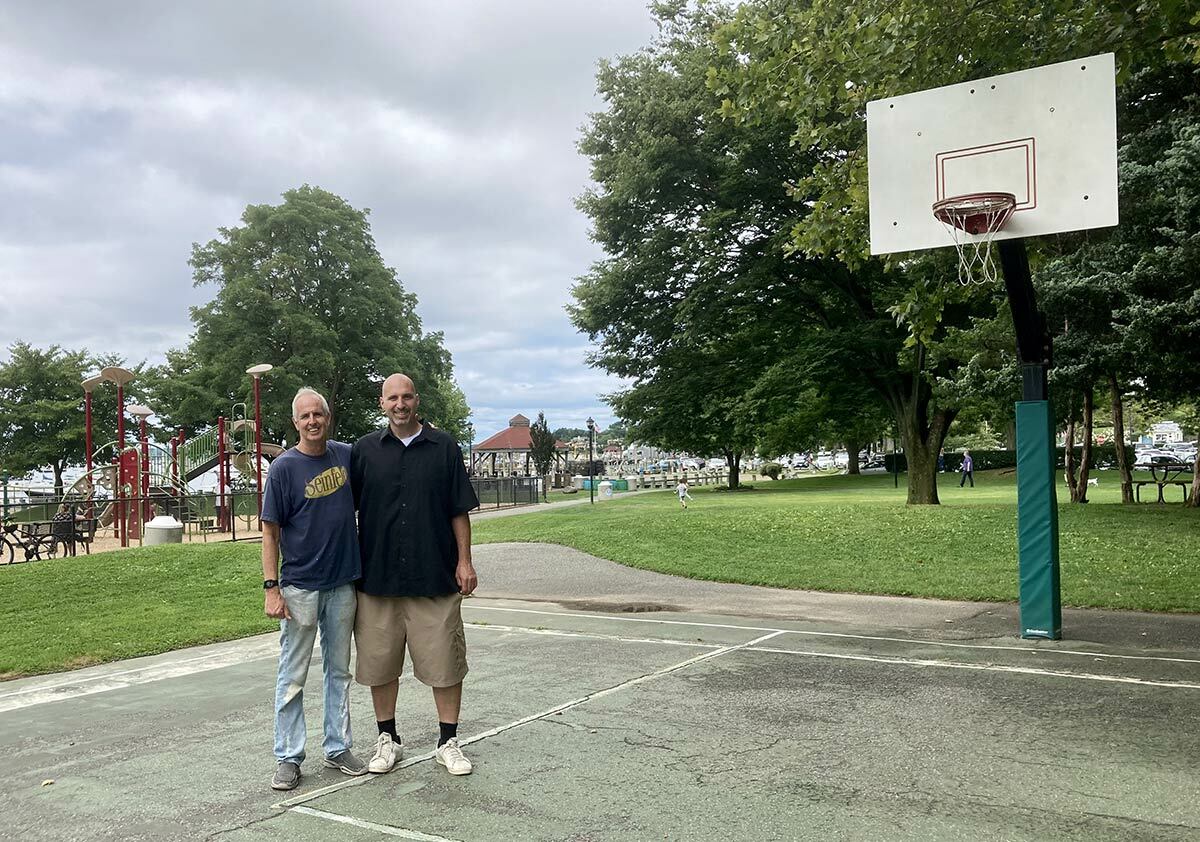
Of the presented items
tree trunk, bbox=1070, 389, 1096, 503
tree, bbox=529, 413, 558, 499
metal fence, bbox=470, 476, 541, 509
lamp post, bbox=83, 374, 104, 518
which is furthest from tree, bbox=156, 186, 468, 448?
tree trunk, bbox=1070, 389, 1096, 503

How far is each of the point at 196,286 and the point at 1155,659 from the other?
164 feet

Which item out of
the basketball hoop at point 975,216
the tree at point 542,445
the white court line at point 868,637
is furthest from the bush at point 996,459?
the basketball hoop at point 975,216

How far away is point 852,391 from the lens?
26.6 metres

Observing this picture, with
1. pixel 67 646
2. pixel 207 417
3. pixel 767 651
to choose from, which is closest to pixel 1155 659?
pixel 767 651

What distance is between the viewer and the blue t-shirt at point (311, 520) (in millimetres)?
4812

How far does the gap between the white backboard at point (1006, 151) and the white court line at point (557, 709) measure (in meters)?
4.09

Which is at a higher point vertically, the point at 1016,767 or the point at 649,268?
the point at 649,268

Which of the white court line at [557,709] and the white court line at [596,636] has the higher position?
the white court line at [557,709]

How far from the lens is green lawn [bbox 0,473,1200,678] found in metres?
10.2

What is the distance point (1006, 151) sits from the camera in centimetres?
826

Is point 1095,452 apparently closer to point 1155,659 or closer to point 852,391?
point 852,391

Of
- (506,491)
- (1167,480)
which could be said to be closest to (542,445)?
(506,491)

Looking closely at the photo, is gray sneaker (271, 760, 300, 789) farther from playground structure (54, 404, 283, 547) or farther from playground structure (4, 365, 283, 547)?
playground structure (54, 404, 283, 547)

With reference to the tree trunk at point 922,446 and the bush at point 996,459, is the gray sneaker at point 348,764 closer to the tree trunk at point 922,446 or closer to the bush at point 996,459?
the tree trunk at point 922,446
